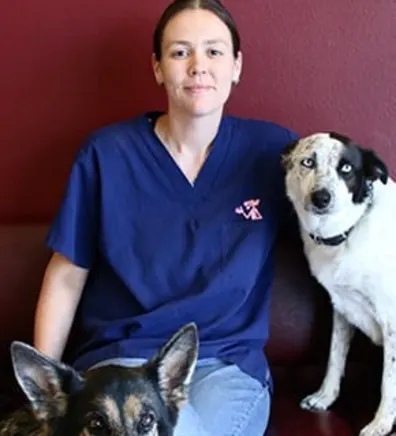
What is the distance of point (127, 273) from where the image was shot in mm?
1941

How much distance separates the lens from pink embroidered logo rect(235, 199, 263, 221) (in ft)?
6.50

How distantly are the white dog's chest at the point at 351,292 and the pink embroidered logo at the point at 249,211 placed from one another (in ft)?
0.60

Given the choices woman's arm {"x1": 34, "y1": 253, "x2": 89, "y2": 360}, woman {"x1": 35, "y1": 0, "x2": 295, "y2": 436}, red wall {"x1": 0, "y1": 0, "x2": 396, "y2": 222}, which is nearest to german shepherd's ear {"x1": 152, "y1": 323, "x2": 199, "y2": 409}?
woman {"x1": 35, "y1": 0, "x2": 295, "y2": 436}

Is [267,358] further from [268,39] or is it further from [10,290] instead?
[268,39]

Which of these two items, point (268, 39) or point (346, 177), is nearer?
point (346, 177)

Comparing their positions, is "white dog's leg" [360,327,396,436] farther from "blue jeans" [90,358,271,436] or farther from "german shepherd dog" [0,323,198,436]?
"german shepherd dog" [0,323,198,436]

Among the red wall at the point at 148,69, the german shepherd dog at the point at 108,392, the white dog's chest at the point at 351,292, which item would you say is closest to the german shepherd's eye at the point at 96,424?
the german shepherd dog at the point at 108,392

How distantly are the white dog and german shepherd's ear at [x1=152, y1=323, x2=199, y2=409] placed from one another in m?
0.52

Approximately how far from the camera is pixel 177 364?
1560 millimetres

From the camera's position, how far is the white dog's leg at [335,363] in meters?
2.04

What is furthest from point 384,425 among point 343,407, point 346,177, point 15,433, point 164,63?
point 164,63

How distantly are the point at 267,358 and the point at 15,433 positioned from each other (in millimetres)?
757

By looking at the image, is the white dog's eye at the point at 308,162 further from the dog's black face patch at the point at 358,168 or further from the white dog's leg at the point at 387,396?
the white dog's leg at the point at 387,396

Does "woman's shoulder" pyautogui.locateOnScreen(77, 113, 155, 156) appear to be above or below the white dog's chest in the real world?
above
